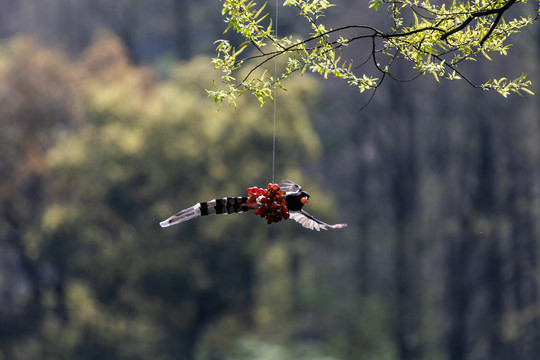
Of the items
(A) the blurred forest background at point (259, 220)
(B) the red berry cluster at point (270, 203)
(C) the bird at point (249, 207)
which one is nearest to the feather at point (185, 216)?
(C) the bird at point (249, 207)

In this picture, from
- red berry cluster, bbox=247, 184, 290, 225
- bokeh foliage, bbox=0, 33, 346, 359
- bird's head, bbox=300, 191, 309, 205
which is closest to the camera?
red berry cluster, bbox=247, 184, 290, 225

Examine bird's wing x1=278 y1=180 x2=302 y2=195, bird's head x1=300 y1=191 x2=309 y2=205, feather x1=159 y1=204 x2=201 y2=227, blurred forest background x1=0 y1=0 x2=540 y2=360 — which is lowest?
feather x1=159 y1=204 x2=201 y2=227

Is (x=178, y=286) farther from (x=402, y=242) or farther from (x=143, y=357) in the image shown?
(x=402, y=242)

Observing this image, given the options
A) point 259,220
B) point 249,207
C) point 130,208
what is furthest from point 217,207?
point 130,208

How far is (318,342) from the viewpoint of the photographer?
13.3m

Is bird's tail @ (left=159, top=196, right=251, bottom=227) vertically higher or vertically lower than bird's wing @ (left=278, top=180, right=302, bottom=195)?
lower

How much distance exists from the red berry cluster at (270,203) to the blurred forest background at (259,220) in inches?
338

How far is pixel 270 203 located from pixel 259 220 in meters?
8.99

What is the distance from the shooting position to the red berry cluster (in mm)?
3217

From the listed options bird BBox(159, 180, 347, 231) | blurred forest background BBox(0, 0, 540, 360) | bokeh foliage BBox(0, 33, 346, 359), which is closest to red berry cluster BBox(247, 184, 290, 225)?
bird BBox(159, 180, 347, 231)

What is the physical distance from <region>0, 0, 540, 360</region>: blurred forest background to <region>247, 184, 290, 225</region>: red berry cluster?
8.59 meters

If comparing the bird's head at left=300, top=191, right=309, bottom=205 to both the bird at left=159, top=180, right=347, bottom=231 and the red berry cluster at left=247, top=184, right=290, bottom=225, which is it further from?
the red berry cluster at left=247, top=184, right=290, bottom=225

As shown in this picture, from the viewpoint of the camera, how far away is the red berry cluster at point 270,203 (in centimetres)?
322

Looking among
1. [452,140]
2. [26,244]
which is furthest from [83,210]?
[452,140]
